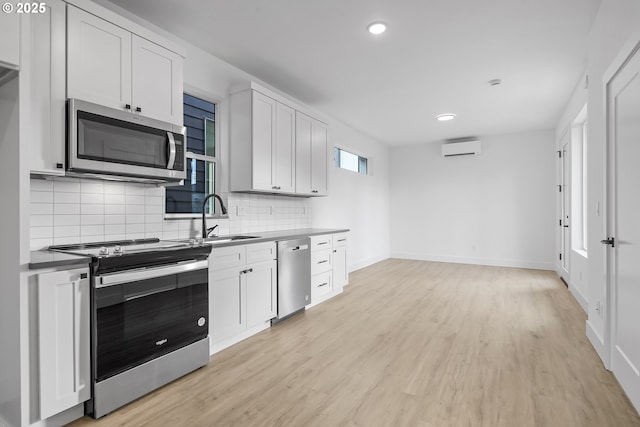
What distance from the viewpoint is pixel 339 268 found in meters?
4.64

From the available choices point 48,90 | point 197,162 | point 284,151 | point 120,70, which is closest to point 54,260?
point 48,90

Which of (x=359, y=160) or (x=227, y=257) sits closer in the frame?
(x=227, y=257)

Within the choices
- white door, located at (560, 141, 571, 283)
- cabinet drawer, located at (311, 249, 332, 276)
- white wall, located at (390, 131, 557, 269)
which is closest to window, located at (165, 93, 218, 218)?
cabinet drawer, located at (311, 249, 332, 276)

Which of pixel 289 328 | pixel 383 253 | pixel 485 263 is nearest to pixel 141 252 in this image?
pixel 289 328

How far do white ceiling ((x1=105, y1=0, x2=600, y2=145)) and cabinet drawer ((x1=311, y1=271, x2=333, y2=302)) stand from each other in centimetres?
238

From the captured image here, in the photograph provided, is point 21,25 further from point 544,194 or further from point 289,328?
point 544,194

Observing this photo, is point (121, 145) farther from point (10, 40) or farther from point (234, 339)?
point (234, 339)

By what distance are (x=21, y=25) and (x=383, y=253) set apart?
7039 mm

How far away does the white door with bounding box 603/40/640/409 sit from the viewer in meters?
1.94

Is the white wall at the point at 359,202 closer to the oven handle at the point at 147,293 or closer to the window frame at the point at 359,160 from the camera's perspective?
the window frame at the point at 359,160

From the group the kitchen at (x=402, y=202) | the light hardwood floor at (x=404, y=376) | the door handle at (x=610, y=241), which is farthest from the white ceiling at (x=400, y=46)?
the light hardwood floor at (x=404, y=376)

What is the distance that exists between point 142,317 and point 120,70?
5.37 feet

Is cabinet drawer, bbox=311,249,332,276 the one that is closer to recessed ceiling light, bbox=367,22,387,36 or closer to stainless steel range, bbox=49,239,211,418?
stainless steel range, bbox=49,239,211,418

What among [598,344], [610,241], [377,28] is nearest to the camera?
[610,241]
